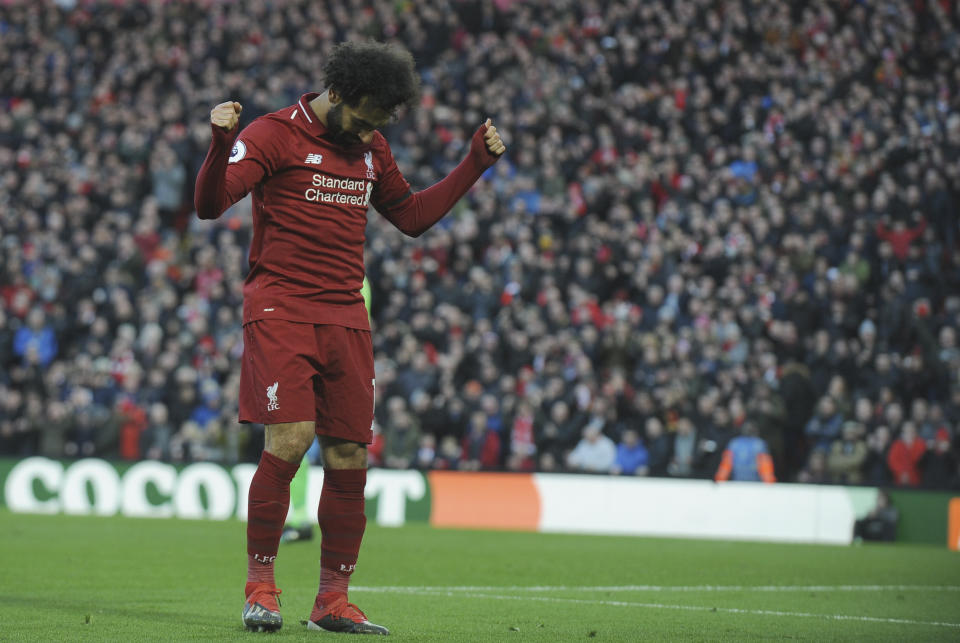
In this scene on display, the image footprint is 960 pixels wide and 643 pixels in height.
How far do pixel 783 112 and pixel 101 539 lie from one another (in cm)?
1267

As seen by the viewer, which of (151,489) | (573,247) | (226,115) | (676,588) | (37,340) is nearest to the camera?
(226,115)

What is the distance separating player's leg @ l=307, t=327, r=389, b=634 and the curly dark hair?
976 mm

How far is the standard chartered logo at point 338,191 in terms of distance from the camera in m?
6.23

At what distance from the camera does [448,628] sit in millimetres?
6383

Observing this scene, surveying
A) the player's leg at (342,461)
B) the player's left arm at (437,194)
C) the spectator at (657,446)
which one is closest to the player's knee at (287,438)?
the player's leg at (342,461)

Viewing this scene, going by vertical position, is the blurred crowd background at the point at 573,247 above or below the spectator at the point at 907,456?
above

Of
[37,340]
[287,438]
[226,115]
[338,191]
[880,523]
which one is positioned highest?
[226,115]

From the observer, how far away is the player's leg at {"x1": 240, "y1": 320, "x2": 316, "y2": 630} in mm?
6016

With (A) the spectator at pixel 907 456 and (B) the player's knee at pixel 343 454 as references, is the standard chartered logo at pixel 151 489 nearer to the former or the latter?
(A) the spectator at pixel 907 456

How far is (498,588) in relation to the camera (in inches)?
344

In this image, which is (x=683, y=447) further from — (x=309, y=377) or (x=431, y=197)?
(x=309, y=377)

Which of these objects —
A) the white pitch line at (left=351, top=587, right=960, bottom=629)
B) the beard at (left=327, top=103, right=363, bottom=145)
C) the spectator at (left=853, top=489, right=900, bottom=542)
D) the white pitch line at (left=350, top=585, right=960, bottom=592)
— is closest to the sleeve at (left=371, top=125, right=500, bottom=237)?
the beard at (left=327, top=103, right=363, bottom=145)

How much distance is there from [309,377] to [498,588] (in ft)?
10.0

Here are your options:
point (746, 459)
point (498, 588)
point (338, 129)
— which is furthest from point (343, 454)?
point (746, 459)
